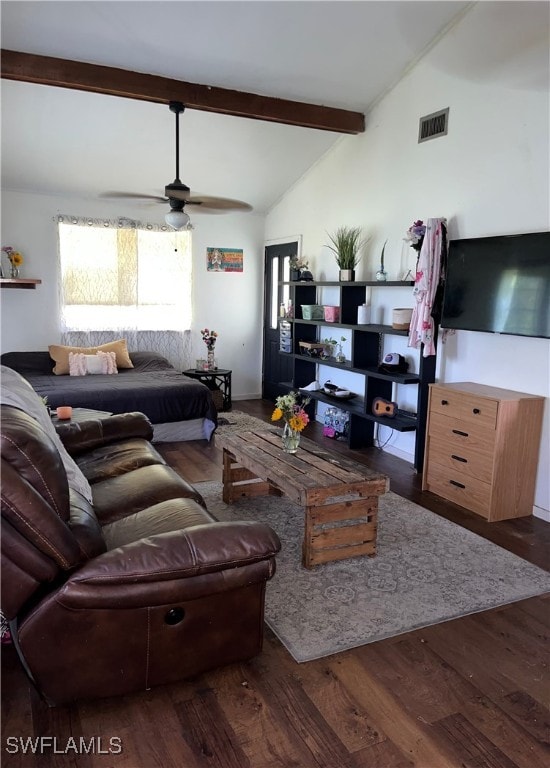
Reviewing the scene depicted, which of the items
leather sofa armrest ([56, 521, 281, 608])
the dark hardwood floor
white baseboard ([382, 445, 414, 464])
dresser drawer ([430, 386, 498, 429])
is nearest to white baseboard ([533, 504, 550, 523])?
dresser drawer ([430, 386, 498, 429])

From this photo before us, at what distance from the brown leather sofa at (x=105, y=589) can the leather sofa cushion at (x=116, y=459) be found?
802 millimetres

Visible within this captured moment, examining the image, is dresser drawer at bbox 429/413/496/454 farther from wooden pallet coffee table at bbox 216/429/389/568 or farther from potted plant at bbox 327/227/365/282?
potted plant at bbox 327/227/365/282

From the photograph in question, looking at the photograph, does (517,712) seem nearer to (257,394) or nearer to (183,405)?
(183,405)

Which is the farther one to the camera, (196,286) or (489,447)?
(196,286)

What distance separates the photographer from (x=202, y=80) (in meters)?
4.43

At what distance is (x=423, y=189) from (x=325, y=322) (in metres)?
1.56

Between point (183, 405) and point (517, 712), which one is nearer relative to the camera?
point (517, 712)

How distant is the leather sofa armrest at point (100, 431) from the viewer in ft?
10.6

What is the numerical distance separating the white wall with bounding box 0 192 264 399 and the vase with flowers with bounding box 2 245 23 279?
0.28ft

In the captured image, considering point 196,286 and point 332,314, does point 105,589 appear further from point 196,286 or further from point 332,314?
point 196,286

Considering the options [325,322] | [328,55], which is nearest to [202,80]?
[328,55]

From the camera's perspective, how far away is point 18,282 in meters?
5.93

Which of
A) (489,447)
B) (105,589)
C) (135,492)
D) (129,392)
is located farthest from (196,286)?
(105,589)

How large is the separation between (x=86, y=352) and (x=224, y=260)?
2131 mm
